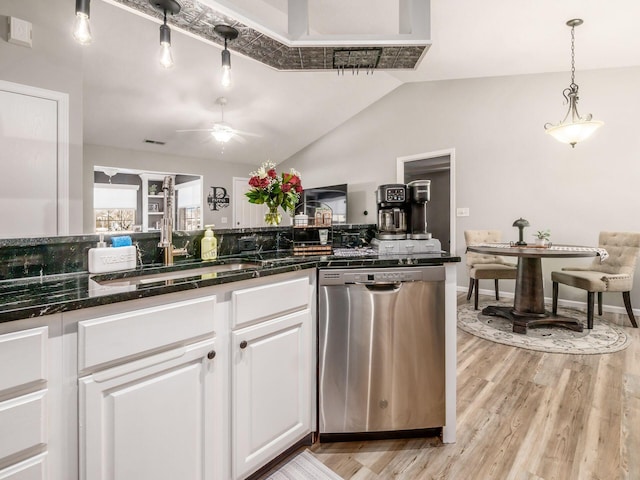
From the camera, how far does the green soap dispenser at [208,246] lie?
163 cm

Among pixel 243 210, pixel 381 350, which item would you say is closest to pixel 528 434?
pixel 381 350

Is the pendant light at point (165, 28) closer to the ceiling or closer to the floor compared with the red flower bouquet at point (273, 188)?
closer to the ceiling

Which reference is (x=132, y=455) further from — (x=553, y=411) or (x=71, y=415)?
(x=553, y=411)

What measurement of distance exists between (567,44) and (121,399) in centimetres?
447

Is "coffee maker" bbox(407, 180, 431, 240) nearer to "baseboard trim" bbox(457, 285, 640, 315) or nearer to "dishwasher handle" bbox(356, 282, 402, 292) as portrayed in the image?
"dishwasher handle" bbox(356, 282, 402, 292)

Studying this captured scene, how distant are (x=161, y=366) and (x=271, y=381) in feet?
1.53

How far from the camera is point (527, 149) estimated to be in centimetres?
414

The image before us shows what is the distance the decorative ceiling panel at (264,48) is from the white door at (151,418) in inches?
52.3

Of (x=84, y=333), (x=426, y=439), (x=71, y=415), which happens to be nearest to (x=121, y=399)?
(x=71, y=415)

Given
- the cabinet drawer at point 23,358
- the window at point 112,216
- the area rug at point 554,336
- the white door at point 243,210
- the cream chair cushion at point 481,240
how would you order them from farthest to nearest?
the white door at point 243,210, the cream chair cushion at point 481,240, the area rug at point 554,336, the window at point 112,216, the cabinet drawer at point 23,358

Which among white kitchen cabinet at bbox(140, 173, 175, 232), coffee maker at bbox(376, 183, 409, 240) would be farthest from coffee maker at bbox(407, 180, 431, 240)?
white kitchen cabinet at bbox(140, 173, 175, 232)

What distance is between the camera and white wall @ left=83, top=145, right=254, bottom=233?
139 inches

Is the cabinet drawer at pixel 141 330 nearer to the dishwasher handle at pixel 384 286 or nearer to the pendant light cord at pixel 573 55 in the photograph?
the dishwasher handle at pixel 384 286

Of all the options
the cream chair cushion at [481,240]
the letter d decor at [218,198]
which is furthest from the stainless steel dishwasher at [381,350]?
the letter d decor at [218,198]
